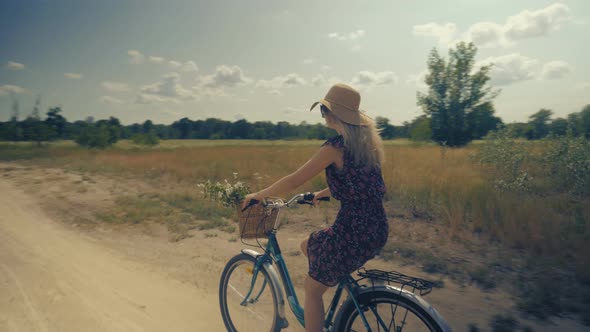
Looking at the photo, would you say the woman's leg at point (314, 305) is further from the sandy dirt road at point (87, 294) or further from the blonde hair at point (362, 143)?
the sandy dirt road at point (87, 294)

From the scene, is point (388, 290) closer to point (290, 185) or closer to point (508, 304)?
point (290, 185)

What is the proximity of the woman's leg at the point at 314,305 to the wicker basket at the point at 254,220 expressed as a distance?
2.02ft

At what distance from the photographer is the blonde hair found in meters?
2.10

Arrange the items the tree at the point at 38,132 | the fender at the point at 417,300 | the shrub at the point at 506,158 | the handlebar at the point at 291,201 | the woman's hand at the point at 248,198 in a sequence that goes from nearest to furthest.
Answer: the fender at the point at 417,300 → the woman's hand at the point at 248,198 → the handlebar at the point at 291,201 → the shrub at the point at 506,158 → the tree at the point at 38,132

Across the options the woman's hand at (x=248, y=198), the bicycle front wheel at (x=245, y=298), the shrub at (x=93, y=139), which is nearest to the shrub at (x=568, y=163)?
the bicycle front wheel at (x=245, y=298)

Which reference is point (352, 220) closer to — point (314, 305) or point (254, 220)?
point (314, 305)

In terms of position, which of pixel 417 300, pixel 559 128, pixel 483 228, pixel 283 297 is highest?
pixel 559 128

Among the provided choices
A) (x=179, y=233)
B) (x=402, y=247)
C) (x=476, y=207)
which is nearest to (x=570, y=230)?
(x=476, y=207)

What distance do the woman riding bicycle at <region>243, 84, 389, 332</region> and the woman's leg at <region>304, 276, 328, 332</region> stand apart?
4 cm

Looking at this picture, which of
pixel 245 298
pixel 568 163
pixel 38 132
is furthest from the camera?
pixel 38 132

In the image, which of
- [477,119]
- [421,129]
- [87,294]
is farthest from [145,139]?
[87,294]

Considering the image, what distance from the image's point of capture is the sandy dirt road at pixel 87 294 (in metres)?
3.50

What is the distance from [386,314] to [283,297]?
0.98m

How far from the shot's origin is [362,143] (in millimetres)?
2121
